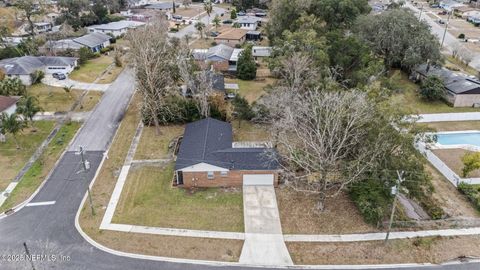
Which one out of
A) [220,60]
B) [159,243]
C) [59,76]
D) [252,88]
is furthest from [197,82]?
[59,76]

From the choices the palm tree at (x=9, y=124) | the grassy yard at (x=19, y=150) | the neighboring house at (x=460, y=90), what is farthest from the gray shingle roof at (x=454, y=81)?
the palm tree at (x=9, y=124)

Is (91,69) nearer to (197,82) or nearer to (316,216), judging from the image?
(197,82)

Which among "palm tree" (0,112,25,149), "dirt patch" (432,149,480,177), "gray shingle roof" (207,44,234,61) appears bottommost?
"dirt patch" (432,149,480,177)

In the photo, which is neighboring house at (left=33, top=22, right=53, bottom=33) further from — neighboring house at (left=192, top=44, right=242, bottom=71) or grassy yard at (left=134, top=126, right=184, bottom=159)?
grassy yard at (left=134, top=126, right=184, bottom=159)

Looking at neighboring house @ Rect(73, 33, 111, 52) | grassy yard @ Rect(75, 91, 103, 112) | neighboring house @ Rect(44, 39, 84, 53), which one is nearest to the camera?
grassy yard @ Rect(75, 91, 103, 112)

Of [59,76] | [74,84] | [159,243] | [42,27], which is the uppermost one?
[42,27]

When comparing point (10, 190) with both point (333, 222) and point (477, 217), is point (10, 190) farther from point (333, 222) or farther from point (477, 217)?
point (477, 217)

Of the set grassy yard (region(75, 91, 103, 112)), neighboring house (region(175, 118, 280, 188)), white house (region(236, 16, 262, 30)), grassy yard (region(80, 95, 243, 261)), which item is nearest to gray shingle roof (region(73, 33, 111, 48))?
grassy yard (region(75, 91, 103, 112))
